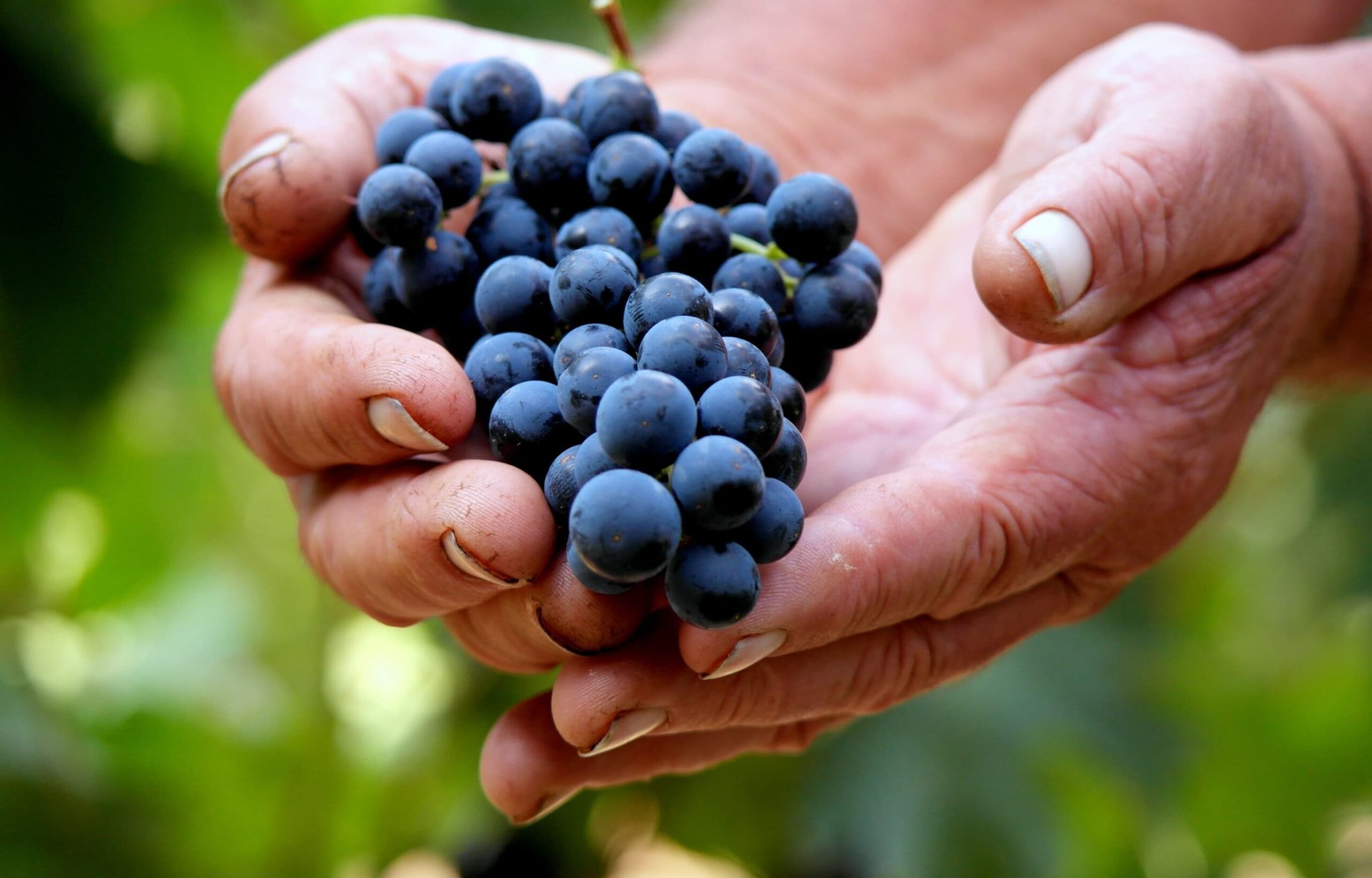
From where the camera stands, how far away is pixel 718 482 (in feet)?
2.44

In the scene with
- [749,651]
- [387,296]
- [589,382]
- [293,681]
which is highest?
[589,382]

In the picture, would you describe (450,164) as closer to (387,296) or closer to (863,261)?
(387,296)

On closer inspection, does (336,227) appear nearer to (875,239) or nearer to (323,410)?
(323,410)

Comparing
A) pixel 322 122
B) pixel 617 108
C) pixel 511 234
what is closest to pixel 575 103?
pixel 617 108

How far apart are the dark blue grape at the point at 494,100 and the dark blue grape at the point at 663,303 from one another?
14.2 inches

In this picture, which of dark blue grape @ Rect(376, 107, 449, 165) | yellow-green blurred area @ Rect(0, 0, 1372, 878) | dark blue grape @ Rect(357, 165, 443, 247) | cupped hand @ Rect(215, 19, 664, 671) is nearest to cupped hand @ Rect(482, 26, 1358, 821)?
cupped hand @ Rect(215, 19, 664, 671)

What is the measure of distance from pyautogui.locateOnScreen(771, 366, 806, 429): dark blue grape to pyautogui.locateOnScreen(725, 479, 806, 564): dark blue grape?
0.12 m

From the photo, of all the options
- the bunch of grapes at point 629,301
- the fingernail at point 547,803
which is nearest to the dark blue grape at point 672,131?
the bunch of grapes at point 629,301

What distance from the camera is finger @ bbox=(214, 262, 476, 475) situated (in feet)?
2.99

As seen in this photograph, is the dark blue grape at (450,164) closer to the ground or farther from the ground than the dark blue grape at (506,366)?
farther from the ground

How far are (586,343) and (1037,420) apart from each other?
1.57 feet

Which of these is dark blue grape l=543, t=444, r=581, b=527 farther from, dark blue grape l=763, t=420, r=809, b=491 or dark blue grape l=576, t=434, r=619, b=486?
dark blue grape l=763, t=420, r=809, b=491

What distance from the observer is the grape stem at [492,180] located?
3.77ft

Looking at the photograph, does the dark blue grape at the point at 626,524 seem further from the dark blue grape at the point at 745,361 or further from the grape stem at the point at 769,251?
the grape stem at the point at 769,251
